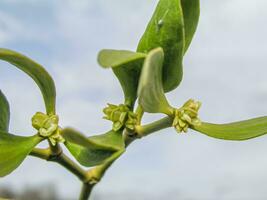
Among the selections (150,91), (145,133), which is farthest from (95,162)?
(150,91)

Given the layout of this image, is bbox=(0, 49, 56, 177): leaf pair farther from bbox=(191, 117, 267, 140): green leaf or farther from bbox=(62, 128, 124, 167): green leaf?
bbox=(191, 117, 267, 140): green leaf

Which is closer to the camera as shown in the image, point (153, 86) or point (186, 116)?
point (153, 86)

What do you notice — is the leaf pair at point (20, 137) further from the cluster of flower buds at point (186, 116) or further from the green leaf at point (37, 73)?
the cluster of flower buds at point (186, 116)

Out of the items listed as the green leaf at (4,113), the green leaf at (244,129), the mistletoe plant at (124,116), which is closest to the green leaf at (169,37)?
the mistletoe plant at (124,116)

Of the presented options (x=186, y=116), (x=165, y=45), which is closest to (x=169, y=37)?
(x=165, y=45)

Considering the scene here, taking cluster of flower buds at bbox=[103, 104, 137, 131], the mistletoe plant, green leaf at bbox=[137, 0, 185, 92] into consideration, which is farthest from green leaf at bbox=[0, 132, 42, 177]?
green leaf at bbox=[137, 0, 185, 92]

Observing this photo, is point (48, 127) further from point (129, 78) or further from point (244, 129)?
point (244, 129)
